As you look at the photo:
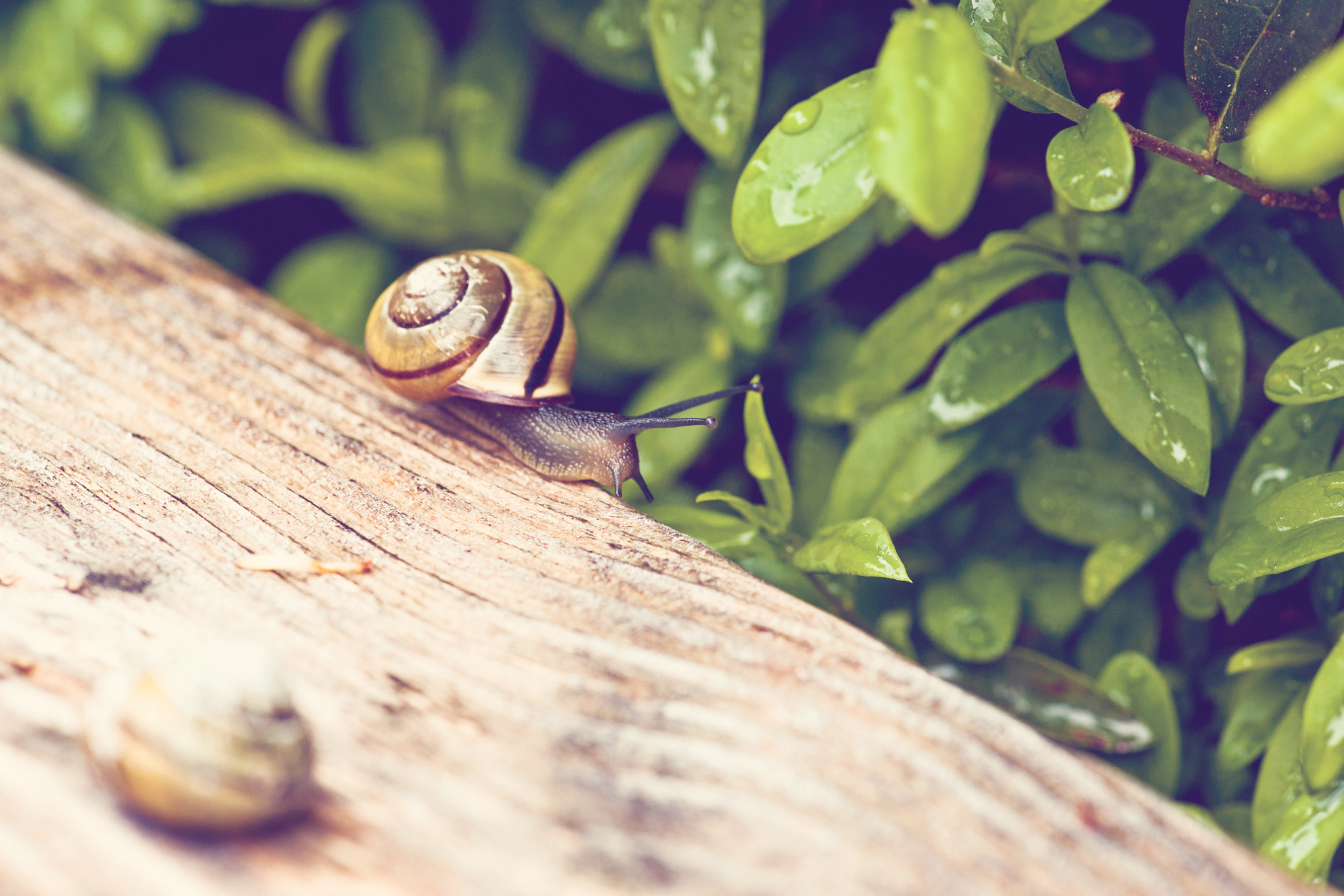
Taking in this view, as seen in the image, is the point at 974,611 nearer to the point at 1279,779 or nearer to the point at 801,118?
the point at 1279,779

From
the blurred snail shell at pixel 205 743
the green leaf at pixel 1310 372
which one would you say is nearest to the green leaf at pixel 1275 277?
the green leaf at pixel 1310 372

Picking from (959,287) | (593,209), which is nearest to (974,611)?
(959,287)

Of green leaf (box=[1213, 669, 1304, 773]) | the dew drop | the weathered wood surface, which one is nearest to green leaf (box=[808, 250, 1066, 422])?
the dew drop

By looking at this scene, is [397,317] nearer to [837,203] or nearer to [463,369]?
[463,369]

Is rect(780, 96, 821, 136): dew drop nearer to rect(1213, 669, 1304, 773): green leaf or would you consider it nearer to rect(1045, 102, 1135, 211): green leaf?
rect(1045, 102, 1135, 211): green leaf

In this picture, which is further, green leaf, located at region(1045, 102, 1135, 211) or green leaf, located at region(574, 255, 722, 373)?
green leaf, located at region(574, 255, 722, 373)

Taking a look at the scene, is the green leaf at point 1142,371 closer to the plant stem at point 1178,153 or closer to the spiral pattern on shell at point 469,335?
the plant stem at point 1178,153
